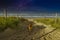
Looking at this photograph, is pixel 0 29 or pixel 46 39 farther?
pixel 0 29

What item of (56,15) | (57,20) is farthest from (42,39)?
(57,20)

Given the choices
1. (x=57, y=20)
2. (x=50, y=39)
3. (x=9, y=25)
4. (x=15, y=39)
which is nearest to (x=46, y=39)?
(x=50, y=39)

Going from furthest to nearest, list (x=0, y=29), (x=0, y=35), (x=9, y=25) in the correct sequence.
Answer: (x=9, y=25) < (x=0, y=29) < (x=0, y=35)

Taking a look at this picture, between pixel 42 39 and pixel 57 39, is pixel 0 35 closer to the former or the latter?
pixel 42 39

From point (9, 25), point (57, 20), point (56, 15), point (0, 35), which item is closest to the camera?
point (0, 35)

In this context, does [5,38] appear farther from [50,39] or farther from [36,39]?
[50,39]

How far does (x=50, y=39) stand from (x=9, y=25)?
17.0 feet

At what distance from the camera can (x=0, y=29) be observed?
13.1m

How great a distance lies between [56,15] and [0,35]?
921 centimetres

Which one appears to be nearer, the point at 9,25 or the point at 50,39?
the point at 50,39

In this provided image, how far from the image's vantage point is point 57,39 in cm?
1080

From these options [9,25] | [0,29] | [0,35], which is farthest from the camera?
[9,25]

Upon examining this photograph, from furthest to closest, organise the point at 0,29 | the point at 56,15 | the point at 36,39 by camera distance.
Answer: the point at 56,15 → the point at 0,29 → the point at 36,39

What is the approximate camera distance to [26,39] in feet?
34.9
